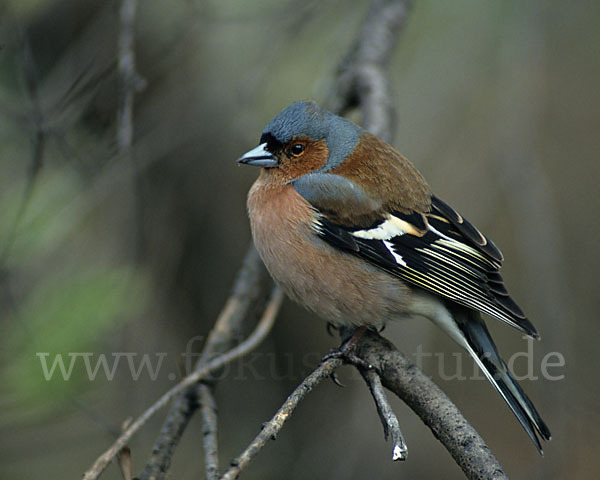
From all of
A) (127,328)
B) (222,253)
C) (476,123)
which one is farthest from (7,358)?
(476,123)

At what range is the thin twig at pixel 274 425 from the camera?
1.71m

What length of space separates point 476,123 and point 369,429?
2.73 meters

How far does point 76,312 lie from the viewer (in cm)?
260

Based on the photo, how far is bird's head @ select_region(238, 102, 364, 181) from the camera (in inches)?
128

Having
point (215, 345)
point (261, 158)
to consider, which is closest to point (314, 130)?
point (261, 158)

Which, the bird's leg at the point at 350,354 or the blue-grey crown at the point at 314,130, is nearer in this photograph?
the bird's leg at the point at 350,354

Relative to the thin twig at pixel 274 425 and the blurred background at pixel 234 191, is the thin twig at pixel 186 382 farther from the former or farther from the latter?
the blurred background at pixel 234 191

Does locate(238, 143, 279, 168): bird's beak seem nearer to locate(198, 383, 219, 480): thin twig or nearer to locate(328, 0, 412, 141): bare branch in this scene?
locate(328, 0, 412, 141): bare branch

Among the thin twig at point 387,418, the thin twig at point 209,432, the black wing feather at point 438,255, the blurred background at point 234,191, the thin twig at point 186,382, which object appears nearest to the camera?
the thin twig at point 387,418

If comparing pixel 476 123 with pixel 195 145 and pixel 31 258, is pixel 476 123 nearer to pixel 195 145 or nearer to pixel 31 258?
pixel 195 145

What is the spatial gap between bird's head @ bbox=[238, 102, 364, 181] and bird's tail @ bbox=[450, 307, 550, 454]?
97cm

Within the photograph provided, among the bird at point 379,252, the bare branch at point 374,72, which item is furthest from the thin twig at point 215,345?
the bare branch at point 374,72

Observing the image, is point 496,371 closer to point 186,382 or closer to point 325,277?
point 325,277

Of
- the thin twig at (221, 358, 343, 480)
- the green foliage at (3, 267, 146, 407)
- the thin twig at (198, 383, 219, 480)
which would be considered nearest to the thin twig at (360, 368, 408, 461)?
the thin twig at (221, 358, 343, 480)
